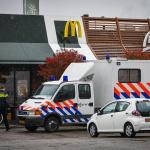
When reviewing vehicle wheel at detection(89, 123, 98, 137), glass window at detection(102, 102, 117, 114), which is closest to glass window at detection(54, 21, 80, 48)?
vehicle wheel at detection(89, 123, 98, 137)

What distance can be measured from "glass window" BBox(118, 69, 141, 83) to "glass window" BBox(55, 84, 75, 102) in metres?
1.94

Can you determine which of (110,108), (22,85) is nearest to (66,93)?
(110,108)

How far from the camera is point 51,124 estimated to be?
1034 inches

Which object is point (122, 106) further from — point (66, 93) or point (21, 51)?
point (21, 51)

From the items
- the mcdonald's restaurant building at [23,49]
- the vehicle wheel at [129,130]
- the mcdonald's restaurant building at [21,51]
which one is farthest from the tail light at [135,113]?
the mcdonald's restaurant building at [21,51]

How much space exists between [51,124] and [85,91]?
1.97 m

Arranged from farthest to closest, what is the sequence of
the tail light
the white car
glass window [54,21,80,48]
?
glass window [54,21,80,48]
the tail light
the white car

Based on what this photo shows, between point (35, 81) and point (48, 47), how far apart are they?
7.04 ft

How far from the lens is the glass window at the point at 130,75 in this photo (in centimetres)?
2689

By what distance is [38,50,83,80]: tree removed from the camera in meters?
35.7

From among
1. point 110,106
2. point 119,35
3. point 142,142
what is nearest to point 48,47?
point 119,35

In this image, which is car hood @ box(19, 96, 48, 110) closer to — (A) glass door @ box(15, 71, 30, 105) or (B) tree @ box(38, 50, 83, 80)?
(B) tree @ box(38, 50, 83, 80)

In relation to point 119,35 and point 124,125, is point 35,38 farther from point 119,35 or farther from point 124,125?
point 124,125

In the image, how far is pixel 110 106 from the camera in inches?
909
